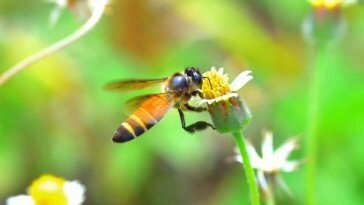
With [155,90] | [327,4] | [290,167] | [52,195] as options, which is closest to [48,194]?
[52,195]

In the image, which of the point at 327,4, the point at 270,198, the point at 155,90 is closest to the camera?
the point at 270,198

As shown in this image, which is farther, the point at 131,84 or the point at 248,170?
the point at 131,84

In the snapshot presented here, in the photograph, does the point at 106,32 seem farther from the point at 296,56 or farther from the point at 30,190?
the point at 30,190

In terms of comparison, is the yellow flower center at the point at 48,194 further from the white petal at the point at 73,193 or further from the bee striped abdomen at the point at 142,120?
the bee striped abdomen at the point at 142,120

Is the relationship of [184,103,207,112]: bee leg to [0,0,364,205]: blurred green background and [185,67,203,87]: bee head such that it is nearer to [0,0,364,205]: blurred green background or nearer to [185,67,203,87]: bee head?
[185,67,203,87]: bee head

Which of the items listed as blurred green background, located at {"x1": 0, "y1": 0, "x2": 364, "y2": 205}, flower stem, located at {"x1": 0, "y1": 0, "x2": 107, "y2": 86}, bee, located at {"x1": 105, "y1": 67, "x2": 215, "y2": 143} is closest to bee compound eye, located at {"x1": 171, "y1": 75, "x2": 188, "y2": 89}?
bee, located at {"x1": 105, "y1": 67, "x2": 215, "y2": 143}

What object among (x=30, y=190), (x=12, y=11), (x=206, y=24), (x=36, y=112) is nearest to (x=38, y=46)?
(x=36, y=112)

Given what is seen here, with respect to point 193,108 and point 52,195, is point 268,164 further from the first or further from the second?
point 52,195
